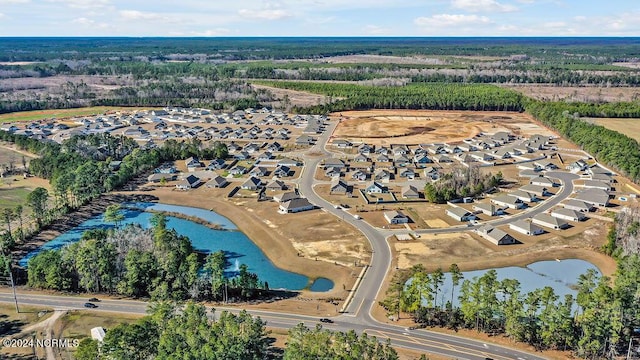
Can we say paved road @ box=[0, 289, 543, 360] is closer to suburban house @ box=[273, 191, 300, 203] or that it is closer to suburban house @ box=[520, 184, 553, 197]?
suburban house @ box=[273, 191, 300, 203]

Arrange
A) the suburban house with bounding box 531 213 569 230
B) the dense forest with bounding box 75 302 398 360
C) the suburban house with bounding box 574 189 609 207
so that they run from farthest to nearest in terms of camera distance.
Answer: the suburban house with bounding box 574 189 609 207 → the suburban house with bounding box 531 213 569 230 → the dense forest with bounding box 75 302 398 360

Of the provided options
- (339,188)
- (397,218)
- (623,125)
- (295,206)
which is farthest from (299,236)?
(623,125)

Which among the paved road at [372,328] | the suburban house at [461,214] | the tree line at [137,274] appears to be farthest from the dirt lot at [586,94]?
the tree line at [137,274]

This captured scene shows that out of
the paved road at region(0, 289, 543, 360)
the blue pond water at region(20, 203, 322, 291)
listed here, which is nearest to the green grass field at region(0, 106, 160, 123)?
the blue pond water at region(20, 203, 322, 291)

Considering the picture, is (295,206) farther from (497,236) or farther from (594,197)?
(594,197)

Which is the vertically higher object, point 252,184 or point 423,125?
point 423,125

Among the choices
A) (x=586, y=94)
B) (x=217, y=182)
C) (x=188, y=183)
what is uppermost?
(x=586, y=94)

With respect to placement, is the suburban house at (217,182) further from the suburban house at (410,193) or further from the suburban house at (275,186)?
the suburban house at (410,193)

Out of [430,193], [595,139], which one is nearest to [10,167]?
[430,193]
